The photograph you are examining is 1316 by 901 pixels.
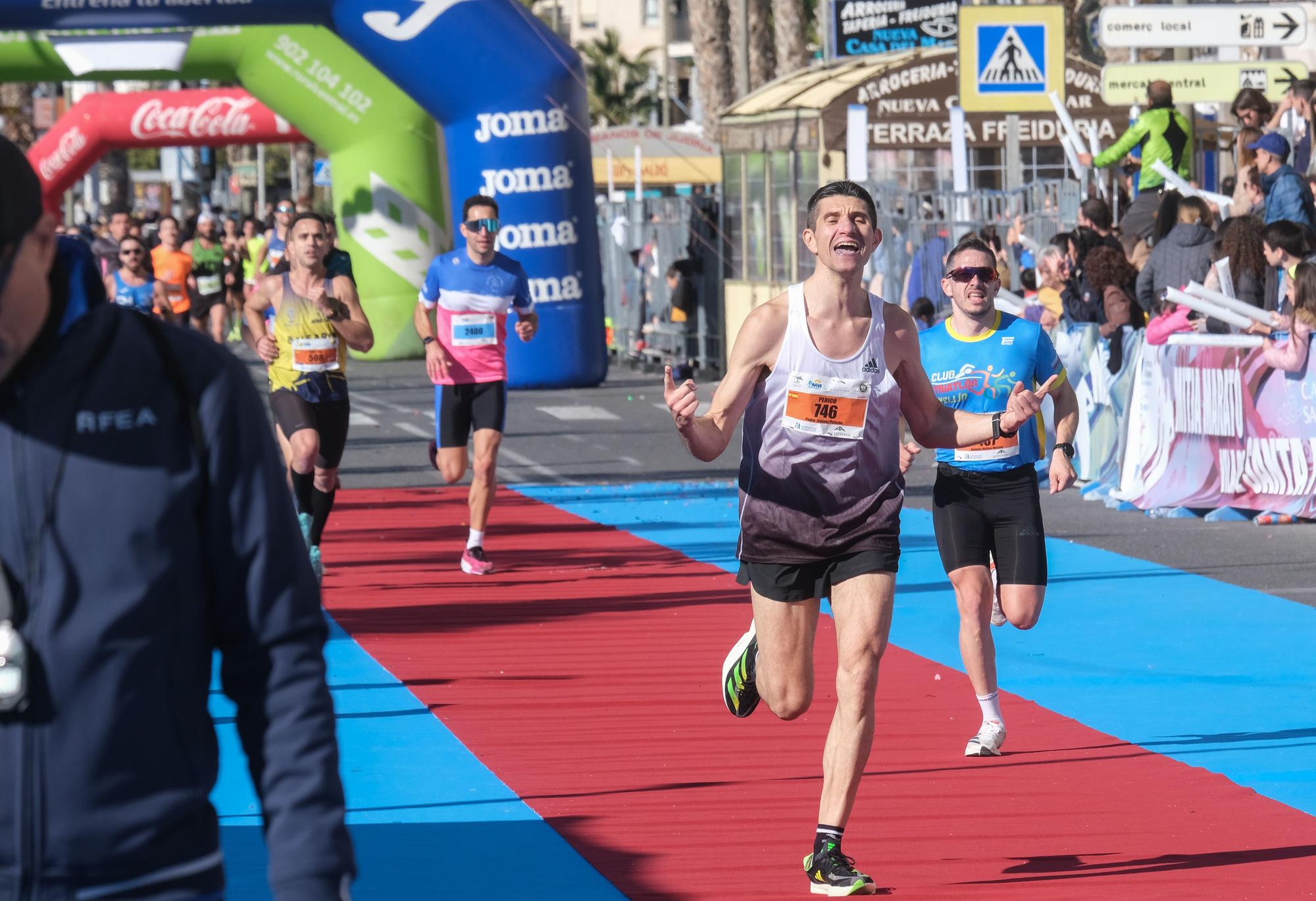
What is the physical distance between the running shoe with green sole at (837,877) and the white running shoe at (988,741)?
177cm

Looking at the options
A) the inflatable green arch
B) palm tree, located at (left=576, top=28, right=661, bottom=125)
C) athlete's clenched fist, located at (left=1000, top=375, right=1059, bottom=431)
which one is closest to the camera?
athlete's clenched fist, located at (left=1000, top=375, right=1059, bottom=431)

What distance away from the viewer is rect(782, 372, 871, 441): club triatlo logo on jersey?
5883 millimetres

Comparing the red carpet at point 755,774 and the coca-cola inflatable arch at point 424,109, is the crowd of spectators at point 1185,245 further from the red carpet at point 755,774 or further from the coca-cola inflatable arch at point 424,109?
the coca-cola inflatable arch at point 424,109

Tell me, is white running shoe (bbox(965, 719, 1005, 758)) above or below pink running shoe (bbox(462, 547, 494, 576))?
above

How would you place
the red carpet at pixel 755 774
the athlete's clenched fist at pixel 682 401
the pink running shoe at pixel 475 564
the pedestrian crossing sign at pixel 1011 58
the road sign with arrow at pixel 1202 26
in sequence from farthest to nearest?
the pedestrian crossing sign at pixel 1011 58, the road sign with arrow at pixel 1202 26, the pink running shoe at pixel 475 564, the red carpet at pixel 755 774, the athlete's clenched fist at pixel 682 401

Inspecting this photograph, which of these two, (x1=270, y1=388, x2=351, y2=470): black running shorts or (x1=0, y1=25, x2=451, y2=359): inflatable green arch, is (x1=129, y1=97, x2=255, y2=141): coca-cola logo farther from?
(x1=270, y1=388, x2=351, y2=470): black running shorts

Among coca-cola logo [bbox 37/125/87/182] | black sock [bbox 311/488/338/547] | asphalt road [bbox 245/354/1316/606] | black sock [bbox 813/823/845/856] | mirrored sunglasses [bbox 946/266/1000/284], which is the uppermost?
coca-cola logo [bbox 37/125/87/182]

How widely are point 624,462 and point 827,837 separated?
1282cm

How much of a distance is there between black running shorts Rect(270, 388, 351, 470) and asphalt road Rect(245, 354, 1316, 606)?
15.5 feet

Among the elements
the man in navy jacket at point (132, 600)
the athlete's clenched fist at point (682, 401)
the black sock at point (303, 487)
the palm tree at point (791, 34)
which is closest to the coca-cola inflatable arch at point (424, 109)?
the black sock at point (303, 487)

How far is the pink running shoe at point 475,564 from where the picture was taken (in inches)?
470

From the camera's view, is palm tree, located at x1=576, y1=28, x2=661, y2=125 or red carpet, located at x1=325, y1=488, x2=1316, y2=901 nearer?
red carpet, located at x1=325, y1=488, x2=1316, y2=901

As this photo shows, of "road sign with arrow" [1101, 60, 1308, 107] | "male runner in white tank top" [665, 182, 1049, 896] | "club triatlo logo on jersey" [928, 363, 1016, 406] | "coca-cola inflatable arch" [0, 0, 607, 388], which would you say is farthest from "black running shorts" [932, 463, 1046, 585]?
"coca-cola inflatable arch" [0, 0, 607, 388]

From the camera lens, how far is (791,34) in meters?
40.7
